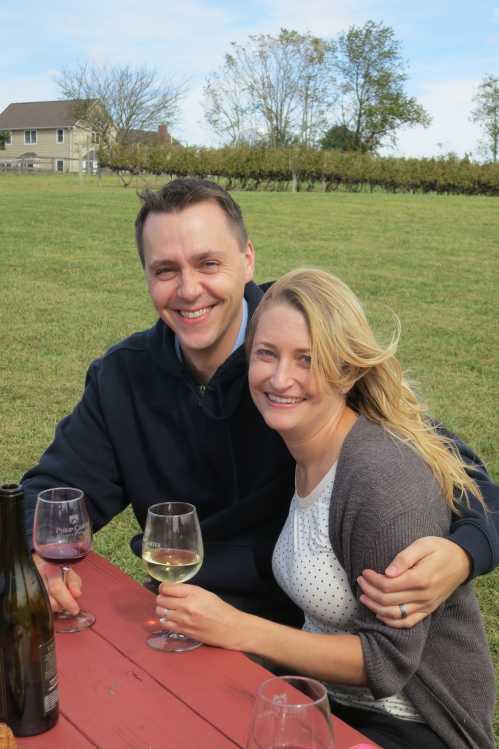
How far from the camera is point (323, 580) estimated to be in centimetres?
215

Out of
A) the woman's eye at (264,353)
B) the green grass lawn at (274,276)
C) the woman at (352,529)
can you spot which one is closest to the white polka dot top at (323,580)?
the woman at (352,529)

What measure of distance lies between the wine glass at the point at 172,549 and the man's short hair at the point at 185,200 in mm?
1119

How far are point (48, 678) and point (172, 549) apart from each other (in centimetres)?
42

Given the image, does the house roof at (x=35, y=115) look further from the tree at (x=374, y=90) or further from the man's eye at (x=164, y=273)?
the man's eye at (x=164, y=273)

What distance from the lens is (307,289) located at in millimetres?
2215

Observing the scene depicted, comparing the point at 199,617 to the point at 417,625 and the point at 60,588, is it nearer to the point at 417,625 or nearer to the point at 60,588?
the point at 60,588

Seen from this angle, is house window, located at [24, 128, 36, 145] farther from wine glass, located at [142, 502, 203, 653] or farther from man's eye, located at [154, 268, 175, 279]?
wine glass, located at [142, 502, 203, 653]

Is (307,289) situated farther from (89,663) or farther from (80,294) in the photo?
(80,294)

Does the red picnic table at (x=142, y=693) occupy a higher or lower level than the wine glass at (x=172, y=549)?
lower

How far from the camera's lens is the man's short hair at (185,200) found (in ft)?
8.82

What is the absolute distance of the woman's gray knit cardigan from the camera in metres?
1.96

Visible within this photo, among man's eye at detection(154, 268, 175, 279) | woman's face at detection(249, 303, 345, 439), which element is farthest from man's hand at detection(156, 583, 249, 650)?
man's eye at detection(154, 268, 175, 279)

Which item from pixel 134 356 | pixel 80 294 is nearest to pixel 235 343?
pixel 134 356

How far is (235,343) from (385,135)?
56.8 metres
